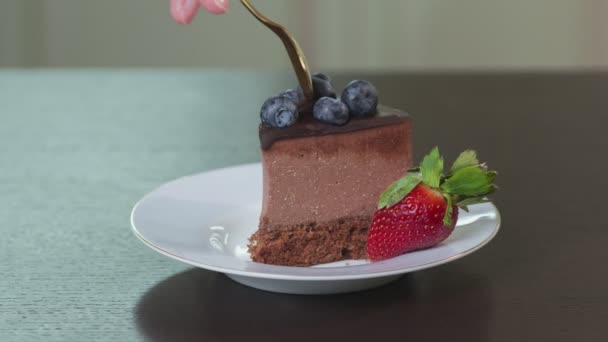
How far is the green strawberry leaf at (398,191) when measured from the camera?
1142 millimetres

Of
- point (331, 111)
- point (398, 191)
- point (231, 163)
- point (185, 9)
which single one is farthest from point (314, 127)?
point (231, 163)

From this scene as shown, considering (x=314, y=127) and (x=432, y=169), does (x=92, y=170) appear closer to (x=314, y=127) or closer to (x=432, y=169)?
(x=314, y=127)

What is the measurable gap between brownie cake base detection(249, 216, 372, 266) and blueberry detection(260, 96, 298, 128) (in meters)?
0.15

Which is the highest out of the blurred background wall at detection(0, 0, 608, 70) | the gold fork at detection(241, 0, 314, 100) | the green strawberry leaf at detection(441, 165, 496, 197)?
the gold fork at detection(241, 0, 314, 100)

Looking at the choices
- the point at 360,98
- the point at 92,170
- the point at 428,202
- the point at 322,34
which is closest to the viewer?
the point at 428,202

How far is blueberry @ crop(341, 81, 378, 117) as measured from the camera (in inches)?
48.1

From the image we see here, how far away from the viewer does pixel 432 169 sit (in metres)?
1.12

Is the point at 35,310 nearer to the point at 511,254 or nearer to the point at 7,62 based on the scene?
the point at 511,254

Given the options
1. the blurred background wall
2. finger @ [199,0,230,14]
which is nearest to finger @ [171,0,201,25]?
finger @ [199,0,230,14]

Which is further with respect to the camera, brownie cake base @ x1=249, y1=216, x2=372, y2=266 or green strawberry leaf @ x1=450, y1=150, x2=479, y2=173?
brownie cake base @ x1=249, y1=216, x2=372, y2=266

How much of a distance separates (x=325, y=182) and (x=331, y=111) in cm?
11

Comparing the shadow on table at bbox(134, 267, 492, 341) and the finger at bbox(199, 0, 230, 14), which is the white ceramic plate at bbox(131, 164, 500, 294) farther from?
the finger at bbox(199, 0, 230, 14)

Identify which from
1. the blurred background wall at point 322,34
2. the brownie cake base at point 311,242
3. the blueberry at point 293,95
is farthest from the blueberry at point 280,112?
the blurred background wall at point 322,34

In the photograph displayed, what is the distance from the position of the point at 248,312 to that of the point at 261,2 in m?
3.08
